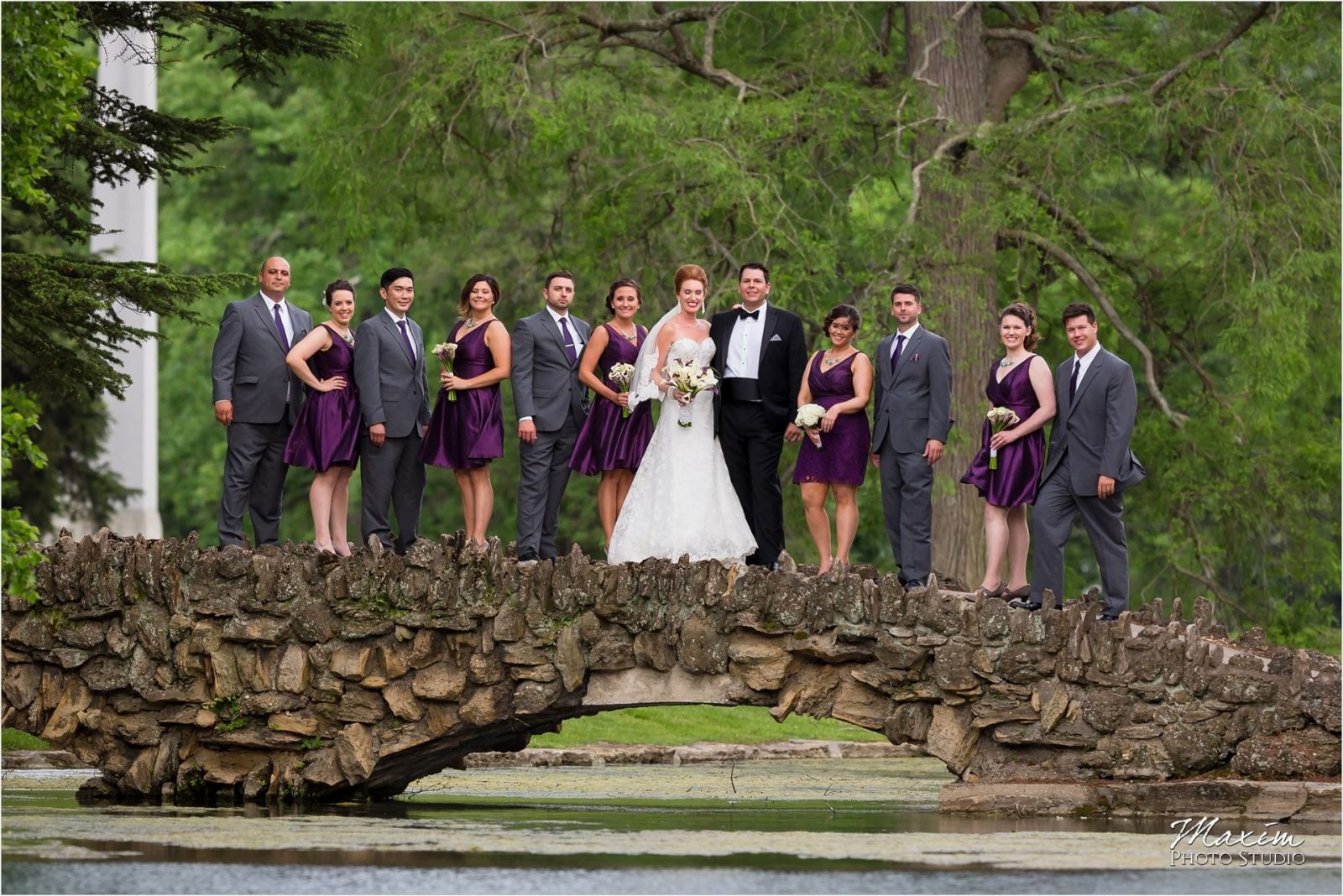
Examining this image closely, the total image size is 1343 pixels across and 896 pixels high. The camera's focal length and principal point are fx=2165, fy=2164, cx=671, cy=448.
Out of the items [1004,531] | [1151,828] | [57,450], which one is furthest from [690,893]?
[57,450]

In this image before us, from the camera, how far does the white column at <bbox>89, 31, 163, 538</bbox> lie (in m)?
30.3

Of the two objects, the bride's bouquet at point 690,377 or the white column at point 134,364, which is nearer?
the bride's bouquet at point 690,377

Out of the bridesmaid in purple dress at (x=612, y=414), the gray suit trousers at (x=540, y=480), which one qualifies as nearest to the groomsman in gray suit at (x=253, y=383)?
the gray suit trousers at (x=540, y=480)

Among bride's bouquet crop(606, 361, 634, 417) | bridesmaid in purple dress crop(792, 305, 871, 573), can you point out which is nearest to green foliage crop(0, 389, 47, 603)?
bride's bouquet crop(606, 361, 634, 417)

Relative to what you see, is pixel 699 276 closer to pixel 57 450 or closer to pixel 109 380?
pixel 109 380

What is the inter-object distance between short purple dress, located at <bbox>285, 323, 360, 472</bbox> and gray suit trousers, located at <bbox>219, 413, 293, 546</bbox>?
189 millimetres

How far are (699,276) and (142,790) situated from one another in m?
5.03

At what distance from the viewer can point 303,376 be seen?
14039mm

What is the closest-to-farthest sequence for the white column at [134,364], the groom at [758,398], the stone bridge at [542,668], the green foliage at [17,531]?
the green foliage at [17,531], the stone bridge at [542,668], the groom at [758,398], the white column at [134,364]

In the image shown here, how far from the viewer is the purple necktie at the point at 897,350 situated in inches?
545

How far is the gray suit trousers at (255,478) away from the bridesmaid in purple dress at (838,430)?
3503mm

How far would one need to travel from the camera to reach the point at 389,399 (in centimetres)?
1422

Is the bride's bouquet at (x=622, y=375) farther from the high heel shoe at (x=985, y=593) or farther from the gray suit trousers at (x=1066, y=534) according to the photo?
the gray suit trousers at (x=1066, y=534)

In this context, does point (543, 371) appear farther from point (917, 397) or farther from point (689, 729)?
point (689, 729)
